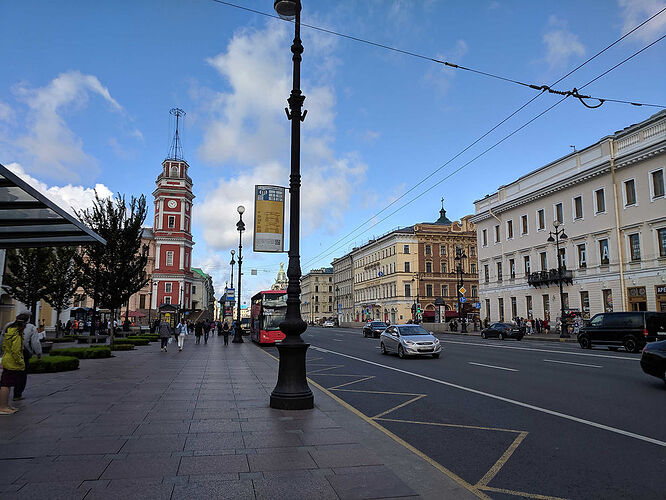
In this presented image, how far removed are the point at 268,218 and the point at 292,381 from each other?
3427 millimetres

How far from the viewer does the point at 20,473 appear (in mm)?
4875

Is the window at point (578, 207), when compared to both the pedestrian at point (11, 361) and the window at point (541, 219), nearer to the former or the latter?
the window at point (541, 219)

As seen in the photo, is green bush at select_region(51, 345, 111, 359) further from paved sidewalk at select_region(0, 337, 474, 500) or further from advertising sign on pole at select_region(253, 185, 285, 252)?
advertising sign on pole at select_region(253, 185, 285, 252)

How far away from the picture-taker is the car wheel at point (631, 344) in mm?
22125

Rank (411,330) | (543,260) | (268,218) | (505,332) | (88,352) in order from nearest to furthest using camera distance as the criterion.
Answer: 1. (268,218)
2. (88,352)
3. (411,330)
4. (505,332)
5. (543,260)

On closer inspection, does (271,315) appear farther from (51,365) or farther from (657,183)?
(657,183)

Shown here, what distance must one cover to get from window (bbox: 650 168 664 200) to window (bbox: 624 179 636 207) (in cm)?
167

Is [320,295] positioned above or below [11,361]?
above

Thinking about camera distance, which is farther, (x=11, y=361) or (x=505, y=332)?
(x=505, y=332)

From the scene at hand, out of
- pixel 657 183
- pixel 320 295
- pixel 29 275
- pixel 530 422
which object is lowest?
pixel 530 422

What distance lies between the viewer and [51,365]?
554 inches

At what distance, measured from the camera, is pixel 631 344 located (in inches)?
878

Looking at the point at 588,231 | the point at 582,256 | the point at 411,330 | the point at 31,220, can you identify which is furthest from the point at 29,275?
the point at 582,256

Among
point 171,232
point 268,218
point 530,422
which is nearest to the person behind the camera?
point 530,422
